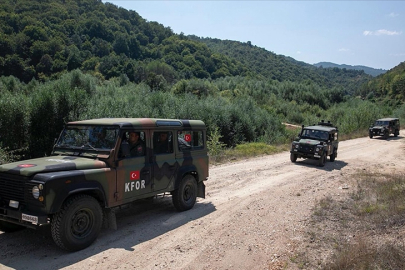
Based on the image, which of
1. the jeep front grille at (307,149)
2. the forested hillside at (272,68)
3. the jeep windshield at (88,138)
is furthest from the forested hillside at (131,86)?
the jeep windshield at (88,138)

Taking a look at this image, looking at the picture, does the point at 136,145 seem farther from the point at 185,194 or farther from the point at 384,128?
the point at 384,128

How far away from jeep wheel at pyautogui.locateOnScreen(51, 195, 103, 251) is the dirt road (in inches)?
7.7

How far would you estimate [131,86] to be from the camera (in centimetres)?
4116

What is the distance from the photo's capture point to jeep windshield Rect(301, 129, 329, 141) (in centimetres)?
1745

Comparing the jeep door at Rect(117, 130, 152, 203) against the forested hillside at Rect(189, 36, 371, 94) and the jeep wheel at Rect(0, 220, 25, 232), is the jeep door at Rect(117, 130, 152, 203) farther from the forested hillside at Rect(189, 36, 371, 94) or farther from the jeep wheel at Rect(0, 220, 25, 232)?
the forested hillside at Rect(189, 36, 371, 94)

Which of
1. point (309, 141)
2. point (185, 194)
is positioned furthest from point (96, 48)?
point (185, 194)

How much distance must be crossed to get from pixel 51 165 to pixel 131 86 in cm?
3661

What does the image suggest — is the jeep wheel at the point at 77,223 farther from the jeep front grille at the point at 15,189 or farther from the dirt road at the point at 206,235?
the jeep front grille at the point at 15,189

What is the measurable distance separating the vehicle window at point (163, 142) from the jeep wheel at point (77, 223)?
1954 mm

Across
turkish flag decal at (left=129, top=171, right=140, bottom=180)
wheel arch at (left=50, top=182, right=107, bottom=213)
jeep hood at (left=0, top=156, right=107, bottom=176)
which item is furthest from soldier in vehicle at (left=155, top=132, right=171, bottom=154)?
wheel arch at (left=50, top=182, right=107, bottom=213)

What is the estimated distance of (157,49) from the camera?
112688 millimetres

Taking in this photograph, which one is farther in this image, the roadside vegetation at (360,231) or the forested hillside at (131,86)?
the forested hillside at (131,86)

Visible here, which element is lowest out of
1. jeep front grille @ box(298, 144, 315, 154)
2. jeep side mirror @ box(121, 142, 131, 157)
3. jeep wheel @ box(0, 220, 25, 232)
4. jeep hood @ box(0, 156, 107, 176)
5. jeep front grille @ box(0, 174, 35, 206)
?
jeep wheel @ box(0, 220, 25, 232)

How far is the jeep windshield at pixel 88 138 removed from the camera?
658 centimetres
